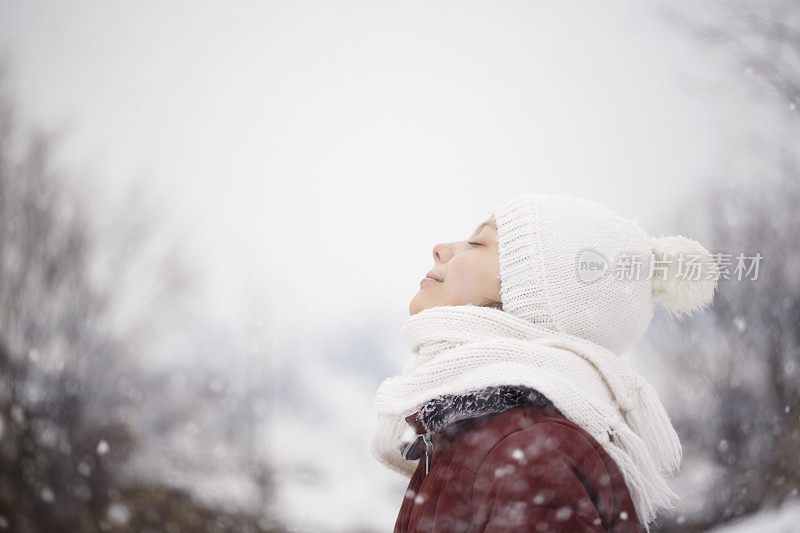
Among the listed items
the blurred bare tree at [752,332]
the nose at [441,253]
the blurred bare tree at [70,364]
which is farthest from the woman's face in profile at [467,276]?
the blurred bare tree at [70,364]

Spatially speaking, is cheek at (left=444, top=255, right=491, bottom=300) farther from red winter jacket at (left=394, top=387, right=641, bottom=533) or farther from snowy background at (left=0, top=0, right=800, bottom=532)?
snowy background at (left=0, top=0, right=800, bottom=532)

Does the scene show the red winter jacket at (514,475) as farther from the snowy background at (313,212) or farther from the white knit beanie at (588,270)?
the snowy background at (313,212)

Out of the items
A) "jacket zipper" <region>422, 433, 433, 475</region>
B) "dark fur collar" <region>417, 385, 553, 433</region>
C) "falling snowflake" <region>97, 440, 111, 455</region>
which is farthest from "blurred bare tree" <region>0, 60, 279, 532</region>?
"dark fur collar" <region>417, 385, 553, 433</region>

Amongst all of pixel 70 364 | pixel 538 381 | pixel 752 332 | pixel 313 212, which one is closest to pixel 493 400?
pixel 538 381

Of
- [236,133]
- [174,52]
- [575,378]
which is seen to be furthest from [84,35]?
[575,378]

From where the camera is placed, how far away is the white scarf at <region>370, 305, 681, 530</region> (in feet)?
2.06

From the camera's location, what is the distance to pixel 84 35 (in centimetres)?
186

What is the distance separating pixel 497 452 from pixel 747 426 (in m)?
1.19

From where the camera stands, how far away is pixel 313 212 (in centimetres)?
192

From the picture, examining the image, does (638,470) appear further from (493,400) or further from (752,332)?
(752,332)

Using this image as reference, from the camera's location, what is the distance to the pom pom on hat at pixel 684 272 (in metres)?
0.80

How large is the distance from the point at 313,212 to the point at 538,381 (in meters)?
1.42

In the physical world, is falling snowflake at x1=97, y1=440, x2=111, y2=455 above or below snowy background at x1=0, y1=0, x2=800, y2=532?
below

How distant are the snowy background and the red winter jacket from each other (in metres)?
1.04
